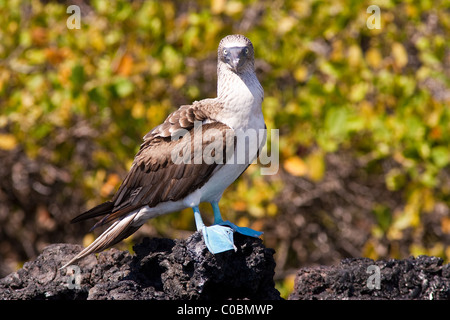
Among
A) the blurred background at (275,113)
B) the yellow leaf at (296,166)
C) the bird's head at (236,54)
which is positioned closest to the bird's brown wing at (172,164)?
the bird's head at (236,54)

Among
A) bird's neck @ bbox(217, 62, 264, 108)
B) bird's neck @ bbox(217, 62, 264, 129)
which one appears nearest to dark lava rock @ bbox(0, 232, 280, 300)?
bird's neck @ bbox(217, 62, 264, 129)

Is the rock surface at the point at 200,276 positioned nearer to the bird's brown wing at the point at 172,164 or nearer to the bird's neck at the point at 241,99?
the bird's brown wing at the point at 172,164

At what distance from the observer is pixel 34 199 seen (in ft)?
33.3

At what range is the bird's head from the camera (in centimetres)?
483

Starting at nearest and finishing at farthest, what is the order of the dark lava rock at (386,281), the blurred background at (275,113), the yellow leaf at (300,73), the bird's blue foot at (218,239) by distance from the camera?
the bird's blue foot at (218,239) → the dark lava rock at (386,281) → the blurred background at (275,113) → the yellow leaf at (300,73)

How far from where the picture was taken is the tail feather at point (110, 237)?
15.7ft

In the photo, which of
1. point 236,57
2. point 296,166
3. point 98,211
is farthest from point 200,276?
point 296,166

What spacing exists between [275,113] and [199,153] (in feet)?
11.9

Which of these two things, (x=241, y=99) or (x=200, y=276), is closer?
(x=200, y=276)

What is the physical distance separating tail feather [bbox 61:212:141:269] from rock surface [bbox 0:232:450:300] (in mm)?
95

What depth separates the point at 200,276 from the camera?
→ 4441 millimetres

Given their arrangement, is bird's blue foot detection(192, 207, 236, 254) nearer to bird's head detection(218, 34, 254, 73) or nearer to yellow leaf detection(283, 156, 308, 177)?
bird's head detection(218, 34, 254, 73)

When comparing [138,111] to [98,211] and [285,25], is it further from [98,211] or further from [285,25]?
[98,211]

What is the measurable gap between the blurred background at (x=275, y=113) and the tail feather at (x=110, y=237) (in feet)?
9.64
